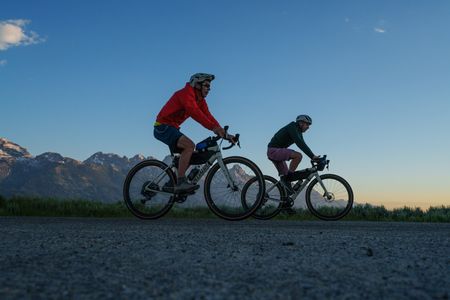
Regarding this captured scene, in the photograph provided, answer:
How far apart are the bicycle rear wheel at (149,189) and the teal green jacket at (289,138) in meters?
3.25

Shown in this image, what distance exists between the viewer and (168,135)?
8188mm

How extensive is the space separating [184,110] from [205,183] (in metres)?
1.31

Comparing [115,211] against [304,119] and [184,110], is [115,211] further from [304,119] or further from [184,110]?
[304,119]

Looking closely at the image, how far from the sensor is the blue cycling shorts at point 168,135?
8.16 meters

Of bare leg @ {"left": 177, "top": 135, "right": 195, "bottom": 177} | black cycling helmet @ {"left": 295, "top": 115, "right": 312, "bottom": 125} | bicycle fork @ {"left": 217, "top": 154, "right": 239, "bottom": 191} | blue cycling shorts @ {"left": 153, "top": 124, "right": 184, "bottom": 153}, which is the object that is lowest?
bicycle fork @ {"left": 217, "top": 154, "right": 239, "bottom": 191}

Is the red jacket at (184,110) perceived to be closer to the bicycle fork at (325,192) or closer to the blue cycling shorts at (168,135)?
the blue cycling shorts at (168,135)

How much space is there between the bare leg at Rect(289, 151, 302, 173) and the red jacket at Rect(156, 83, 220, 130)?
2.75 metres

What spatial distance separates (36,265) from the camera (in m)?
3.24

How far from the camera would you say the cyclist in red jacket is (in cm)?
795

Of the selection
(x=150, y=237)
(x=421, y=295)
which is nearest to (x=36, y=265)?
(x=150, y=237)

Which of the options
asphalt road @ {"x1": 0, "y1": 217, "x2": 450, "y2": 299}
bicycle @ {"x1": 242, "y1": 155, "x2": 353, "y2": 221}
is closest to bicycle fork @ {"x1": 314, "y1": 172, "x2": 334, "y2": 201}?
bicycle @ {"x1": 242, "y1": 155, "x2": 353, "y2": 221}

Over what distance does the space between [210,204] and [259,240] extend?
11.8ft

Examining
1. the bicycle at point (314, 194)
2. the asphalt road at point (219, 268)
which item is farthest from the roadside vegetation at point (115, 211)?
the asphalt road at point (219, 268)

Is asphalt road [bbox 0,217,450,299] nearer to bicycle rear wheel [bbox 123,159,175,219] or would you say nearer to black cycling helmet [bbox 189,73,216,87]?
bicycle rear wheel [bbox 123,159,175,219]
